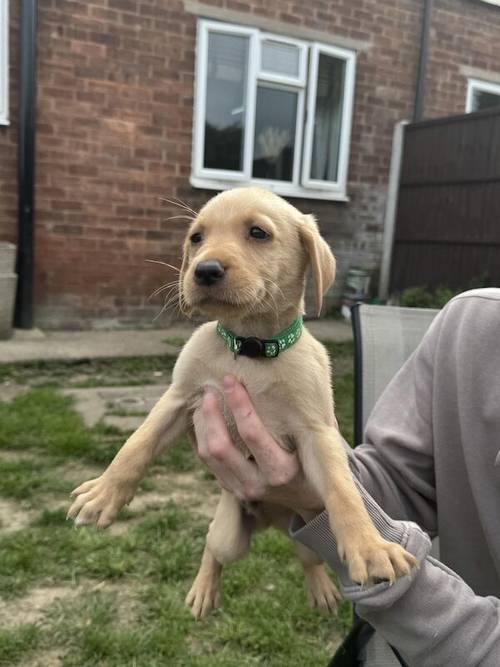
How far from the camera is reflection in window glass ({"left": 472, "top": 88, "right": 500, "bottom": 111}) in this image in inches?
381

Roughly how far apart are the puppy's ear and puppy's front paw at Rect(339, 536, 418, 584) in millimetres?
650

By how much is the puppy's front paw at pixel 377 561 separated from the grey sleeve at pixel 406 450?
322 mm

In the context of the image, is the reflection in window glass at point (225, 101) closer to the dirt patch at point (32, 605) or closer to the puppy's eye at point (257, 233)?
the dirt patch at point (32, 605)

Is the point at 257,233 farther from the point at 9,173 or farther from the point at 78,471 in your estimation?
the point at 9,173

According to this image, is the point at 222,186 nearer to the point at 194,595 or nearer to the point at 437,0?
the point at 437,0

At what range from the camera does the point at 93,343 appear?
20.8 ft

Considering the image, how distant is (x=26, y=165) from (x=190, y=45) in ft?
7.44

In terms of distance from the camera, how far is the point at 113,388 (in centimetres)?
500

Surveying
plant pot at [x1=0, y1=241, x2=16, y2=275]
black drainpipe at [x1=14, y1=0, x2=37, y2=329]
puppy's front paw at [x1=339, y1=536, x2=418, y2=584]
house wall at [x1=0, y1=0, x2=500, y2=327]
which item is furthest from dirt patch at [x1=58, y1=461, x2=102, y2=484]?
house wall at [x1=0, y1=0, x2=500, y2=327]

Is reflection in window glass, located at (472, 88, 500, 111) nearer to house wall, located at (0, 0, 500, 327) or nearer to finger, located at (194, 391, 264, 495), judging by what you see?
house wall, located at (0, 0, 500, 327)

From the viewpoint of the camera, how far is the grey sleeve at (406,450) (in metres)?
1.62

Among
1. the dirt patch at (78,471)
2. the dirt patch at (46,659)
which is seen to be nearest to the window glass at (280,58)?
the dirt patch at (78,471)


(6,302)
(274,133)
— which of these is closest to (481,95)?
(274,133)

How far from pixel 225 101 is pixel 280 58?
899 millimetres
